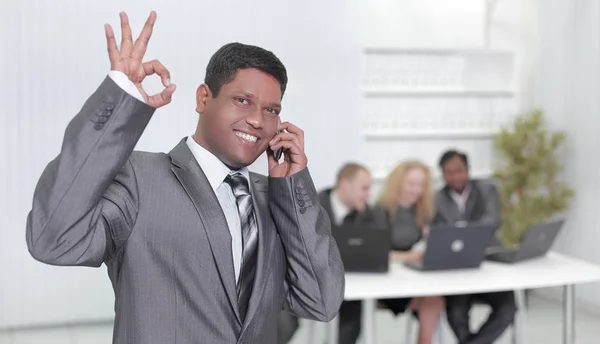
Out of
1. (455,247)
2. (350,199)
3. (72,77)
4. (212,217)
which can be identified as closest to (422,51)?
(350,199)

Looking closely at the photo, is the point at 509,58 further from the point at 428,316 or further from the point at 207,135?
the point at 207,135

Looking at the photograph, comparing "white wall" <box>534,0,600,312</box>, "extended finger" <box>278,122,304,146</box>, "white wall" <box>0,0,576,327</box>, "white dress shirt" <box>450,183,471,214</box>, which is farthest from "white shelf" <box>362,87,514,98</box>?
"extended finger" <box>278,122,304,146</box>

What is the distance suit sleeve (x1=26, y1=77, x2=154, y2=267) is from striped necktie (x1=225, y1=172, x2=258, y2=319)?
27 cm

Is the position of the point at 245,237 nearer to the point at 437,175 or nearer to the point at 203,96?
the point at 203,96

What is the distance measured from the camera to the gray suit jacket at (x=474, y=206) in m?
4.71

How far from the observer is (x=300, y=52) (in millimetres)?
5133

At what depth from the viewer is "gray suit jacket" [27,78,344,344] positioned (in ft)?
3.89

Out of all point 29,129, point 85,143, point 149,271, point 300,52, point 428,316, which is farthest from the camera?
point 300,52

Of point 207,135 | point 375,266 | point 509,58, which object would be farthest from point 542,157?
point 207,135

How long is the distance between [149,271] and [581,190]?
16.7 feet

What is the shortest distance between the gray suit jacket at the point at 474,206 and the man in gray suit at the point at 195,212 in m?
3.30

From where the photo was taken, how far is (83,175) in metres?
1.17

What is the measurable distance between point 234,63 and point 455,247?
2.45 m

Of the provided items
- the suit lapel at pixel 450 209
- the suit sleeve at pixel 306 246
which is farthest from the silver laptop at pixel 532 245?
the suit sleeve at pixel 306 246
